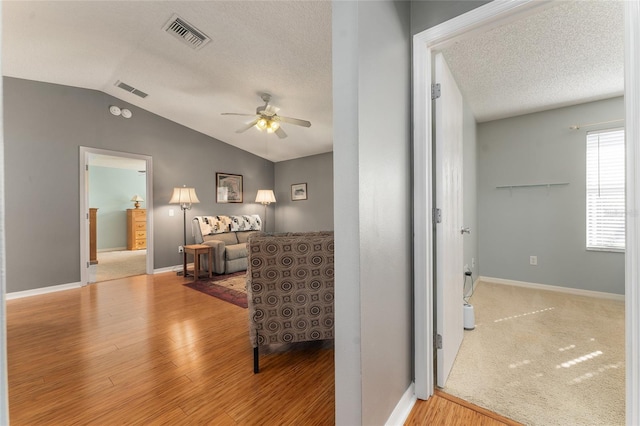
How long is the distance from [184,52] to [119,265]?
434 cm

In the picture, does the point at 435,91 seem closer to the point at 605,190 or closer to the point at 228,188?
the point at 605,190

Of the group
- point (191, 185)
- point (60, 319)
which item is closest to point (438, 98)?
point (60, 319)

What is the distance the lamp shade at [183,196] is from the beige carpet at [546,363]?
4520 millimetres

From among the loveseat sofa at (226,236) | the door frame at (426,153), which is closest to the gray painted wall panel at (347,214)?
→ the door frame at (426,153)

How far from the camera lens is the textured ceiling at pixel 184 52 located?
2414mm

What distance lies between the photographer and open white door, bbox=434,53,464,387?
1.66 meters

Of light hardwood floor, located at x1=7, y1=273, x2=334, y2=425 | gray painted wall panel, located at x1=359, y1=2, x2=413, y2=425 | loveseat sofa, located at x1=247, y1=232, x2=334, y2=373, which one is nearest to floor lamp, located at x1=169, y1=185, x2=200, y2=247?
light hardwood floor, located at x1=7, y1=273, x2=334, y2=425

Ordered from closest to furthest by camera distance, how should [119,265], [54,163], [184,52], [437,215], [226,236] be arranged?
1. [437,215]
2. [184,52]
3. [54,163]
4. [226,236]
5. [119,265]

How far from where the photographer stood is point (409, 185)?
1601 millimetres

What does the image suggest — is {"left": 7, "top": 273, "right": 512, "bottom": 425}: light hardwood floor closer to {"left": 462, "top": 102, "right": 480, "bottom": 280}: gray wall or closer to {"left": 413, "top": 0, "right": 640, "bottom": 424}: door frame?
{"left": 413, "top": 0, "right": 640, "bottom": 424}: door frame

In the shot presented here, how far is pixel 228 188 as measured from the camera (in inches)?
234

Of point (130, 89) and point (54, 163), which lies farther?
point (130, 89)

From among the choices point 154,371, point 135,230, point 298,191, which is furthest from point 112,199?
point 154,371

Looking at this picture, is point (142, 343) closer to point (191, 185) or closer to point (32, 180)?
point (32, 180)
